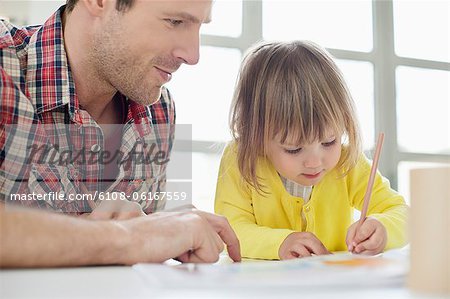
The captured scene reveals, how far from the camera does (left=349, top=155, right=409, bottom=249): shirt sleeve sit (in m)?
1.22

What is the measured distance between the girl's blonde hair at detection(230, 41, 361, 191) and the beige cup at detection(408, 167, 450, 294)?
904mm

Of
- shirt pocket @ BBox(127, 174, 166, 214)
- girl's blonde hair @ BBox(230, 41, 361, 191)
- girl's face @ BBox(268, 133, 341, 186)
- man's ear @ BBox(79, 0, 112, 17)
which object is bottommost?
shirt pocket @ BBox(127, 174, 166, 214)

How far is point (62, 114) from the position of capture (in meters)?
1.39

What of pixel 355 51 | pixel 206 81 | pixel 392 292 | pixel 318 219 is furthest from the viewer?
pixel 355 51

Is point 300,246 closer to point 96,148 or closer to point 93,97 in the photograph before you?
point 96,148

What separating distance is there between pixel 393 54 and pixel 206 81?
1323mm

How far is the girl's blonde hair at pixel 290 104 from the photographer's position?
143 centimetres

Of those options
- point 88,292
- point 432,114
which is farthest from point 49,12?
point 88,292

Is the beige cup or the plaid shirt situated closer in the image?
the beige cup

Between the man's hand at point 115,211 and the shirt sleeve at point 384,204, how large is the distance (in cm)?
50

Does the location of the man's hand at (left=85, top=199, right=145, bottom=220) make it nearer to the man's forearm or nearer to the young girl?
the man's forearm

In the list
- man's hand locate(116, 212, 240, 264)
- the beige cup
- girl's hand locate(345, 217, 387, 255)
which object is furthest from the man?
the beige cup

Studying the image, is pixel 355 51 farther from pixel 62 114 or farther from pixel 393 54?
pixel 62 114

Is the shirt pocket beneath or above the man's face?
beneath
